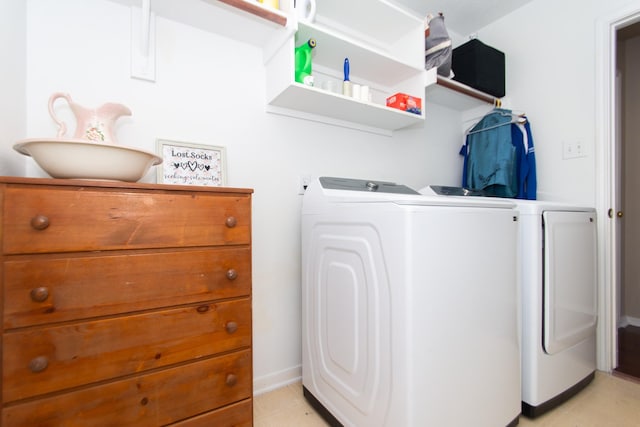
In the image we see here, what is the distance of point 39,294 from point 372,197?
3.32 ft

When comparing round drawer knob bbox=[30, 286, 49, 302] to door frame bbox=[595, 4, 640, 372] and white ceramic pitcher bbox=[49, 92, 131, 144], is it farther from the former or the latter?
door frame bbox=[595, 4, 640, 372]

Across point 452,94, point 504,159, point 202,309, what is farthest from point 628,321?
point 202,309

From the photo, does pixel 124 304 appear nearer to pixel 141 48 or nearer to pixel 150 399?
pixel 150 399

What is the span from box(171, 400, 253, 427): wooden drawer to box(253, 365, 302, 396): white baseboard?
0.50 m

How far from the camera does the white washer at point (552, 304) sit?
1.30 meters

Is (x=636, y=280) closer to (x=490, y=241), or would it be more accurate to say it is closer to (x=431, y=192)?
(x=431, y=192)

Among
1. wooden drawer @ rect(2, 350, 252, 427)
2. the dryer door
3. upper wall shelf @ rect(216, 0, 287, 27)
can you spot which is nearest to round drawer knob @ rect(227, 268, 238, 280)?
wooden drawer @ rect(2, 350, 252, 427)

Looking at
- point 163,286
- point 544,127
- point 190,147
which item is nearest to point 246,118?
point 190,147

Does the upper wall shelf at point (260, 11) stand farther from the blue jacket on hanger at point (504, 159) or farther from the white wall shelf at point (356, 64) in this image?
the blue jacket on hanger at point (504, 159)

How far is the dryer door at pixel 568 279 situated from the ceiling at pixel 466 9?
1.66 meters

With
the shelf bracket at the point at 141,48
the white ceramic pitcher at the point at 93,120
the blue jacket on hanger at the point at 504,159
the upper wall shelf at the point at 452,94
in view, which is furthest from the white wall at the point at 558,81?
the white ceramic pitcher at the point at 93,120

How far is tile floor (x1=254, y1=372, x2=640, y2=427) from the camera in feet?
4.21

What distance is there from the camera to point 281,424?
1.29 m

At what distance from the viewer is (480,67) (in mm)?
2070
